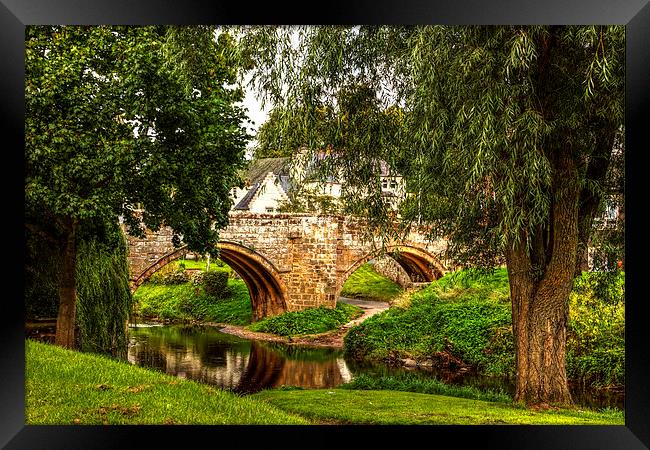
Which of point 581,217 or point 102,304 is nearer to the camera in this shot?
point 581,217

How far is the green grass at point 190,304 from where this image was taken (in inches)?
837

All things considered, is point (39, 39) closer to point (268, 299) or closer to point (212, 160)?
point (212, 160)

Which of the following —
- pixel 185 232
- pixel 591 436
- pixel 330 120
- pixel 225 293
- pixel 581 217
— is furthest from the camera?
pixel 225 293

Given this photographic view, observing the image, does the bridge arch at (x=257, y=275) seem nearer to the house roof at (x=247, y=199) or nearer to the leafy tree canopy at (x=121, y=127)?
the house roof at (x=247, y=199)

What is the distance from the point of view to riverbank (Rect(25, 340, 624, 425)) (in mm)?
6473

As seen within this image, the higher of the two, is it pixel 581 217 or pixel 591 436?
pixel 581 217

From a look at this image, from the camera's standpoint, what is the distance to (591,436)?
5.70 meters

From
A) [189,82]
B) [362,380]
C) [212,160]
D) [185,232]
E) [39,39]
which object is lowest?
[362,380]

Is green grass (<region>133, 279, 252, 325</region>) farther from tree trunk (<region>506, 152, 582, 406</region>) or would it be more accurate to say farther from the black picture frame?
the black picture frame

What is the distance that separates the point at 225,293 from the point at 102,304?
10922 millimetres

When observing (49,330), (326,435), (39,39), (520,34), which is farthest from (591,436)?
(49,330)

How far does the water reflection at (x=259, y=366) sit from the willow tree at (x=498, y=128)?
10.9 feet
